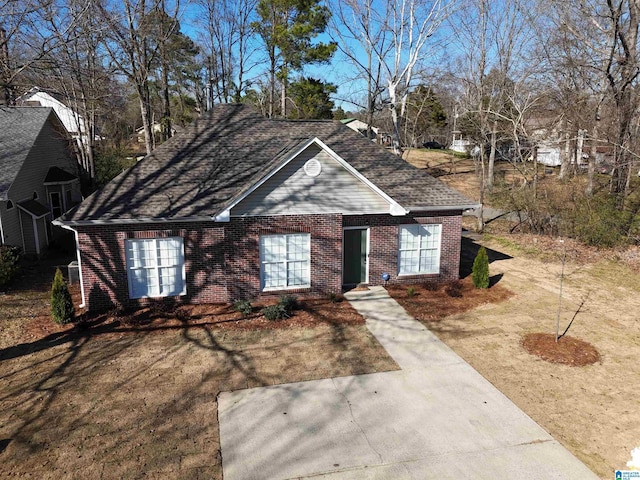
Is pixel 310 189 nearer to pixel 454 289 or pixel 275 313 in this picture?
pixel 275 313

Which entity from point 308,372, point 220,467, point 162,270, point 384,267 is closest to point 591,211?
point 384,267

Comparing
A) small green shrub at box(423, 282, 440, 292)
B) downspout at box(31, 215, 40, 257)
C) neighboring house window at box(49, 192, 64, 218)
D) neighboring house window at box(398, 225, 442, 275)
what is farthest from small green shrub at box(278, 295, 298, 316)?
neighboring house window at box(49, 192, 64, 218)

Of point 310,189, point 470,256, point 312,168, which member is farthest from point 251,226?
point 470,256

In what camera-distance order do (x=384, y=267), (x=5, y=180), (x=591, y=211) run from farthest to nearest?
1. (x=591, y=211)
2. (x=5, y=180)
3. (x=384, y=267)

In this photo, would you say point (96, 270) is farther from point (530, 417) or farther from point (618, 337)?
point (618, 337)

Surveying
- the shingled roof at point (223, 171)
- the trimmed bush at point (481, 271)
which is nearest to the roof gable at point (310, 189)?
Result: the shingled roof at point (223, 171)

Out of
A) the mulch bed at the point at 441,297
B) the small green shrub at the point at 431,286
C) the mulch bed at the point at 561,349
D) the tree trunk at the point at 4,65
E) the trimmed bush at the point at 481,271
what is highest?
the tree trunk at the point at 4,65

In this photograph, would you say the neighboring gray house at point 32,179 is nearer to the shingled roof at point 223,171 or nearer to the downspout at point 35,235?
the downspout at point 35,235
